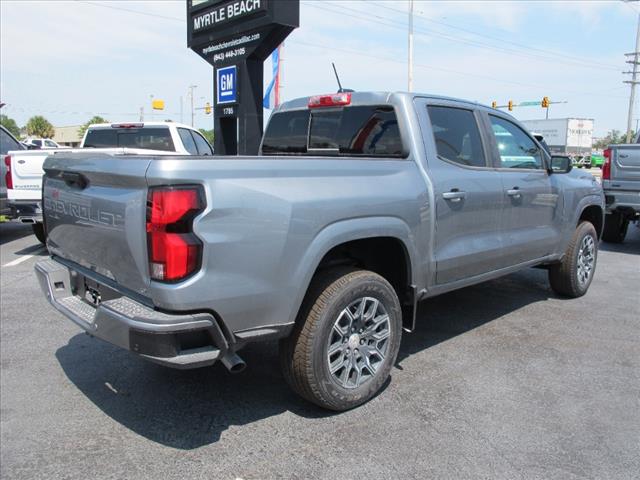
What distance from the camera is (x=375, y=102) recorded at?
4.04 meters

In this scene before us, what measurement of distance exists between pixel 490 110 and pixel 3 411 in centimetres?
422

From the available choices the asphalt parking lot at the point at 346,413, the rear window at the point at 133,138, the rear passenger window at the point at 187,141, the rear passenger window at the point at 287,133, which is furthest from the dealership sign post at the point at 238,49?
the asphalt parking lot at the point at 346,413

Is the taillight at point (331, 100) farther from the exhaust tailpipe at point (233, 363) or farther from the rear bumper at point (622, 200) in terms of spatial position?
the rear bumper at point (622, 200)

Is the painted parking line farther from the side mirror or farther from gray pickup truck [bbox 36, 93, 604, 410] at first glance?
the side mirror

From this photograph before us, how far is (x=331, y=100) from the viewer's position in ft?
14.4

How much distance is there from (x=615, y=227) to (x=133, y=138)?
8.58 metres

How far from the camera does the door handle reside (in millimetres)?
3863

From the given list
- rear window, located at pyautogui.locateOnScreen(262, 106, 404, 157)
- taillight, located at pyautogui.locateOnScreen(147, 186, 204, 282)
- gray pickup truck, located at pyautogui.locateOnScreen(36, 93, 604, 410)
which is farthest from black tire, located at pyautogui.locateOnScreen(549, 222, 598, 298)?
taillight, located at pyautogui.locateOnScreen(147, 186, 204, 282)

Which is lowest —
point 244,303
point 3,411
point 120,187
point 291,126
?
point 3,411

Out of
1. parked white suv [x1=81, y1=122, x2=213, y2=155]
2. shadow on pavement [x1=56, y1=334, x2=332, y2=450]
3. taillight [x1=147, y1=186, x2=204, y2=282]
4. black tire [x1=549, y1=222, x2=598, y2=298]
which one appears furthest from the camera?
parked white suv [x1=81, y1=122, x2=213, y2=155]

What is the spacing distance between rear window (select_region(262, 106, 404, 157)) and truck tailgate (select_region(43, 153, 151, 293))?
183 cm

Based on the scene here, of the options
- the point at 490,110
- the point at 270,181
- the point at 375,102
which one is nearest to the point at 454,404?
the point at 270,181

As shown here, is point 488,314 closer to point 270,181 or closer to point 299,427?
point 299,427

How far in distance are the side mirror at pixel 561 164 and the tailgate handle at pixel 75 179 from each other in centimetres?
416
